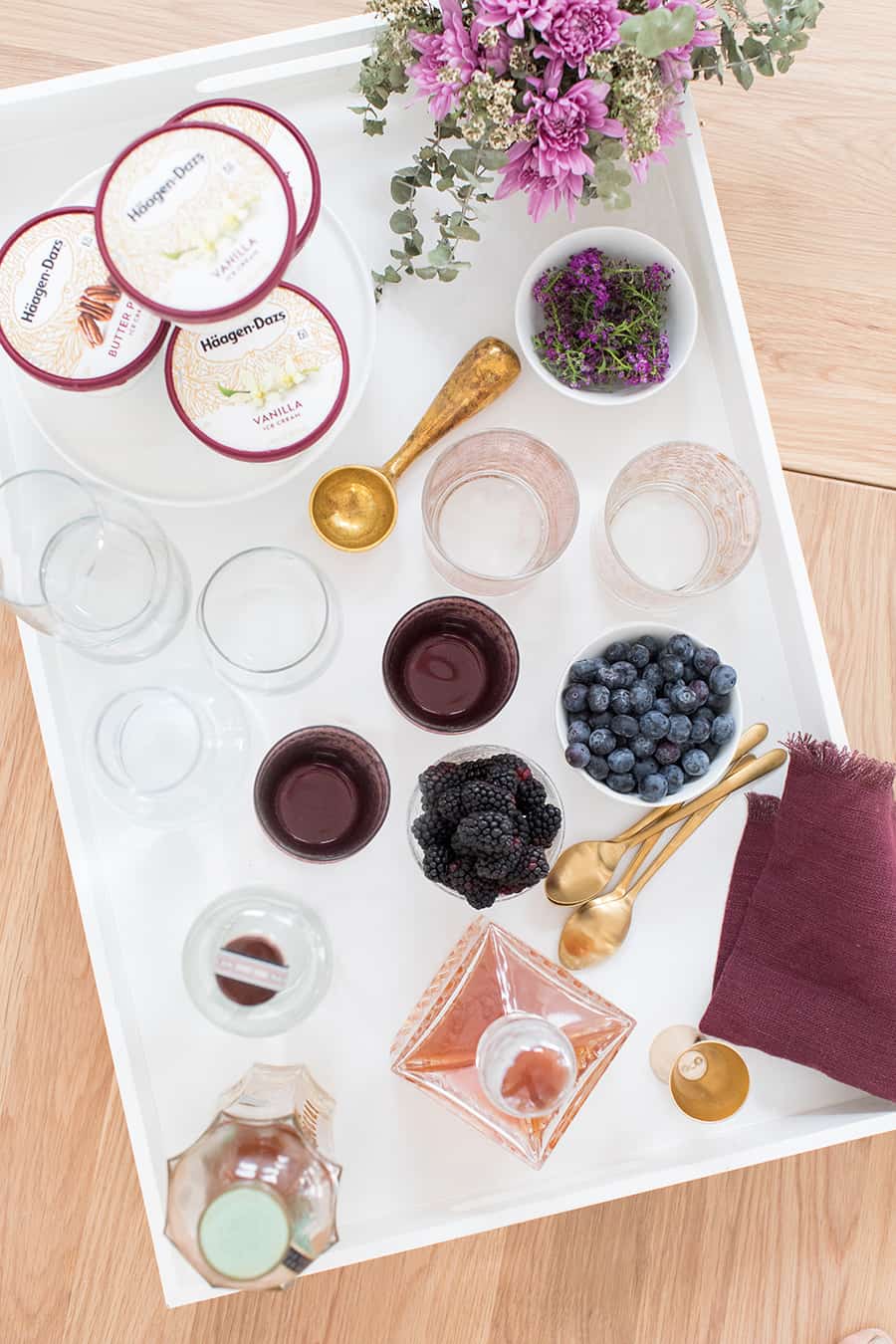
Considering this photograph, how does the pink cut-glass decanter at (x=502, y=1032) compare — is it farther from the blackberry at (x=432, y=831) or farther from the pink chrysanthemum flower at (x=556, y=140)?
the pink chrysanthemum flower at (x=556, y=140)

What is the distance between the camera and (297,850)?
3.06ft

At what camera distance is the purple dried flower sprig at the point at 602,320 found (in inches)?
36.6

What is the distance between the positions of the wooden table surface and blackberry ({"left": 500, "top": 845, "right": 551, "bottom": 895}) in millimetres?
442

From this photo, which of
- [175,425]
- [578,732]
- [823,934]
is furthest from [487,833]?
[175,425]

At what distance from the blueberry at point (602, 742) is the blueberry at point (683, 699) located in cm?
6

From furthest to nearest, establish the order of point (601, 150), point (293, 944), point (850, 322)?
point (850, 322) < point (293, 944) < point (601, 150)

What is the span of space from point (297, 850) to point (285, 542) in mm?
298

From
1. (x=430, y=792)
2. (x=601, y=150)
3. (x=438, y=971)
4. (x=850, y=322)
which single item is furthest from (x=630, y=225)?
(x=438, y=971)

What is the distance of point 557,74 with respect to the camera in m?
0.77

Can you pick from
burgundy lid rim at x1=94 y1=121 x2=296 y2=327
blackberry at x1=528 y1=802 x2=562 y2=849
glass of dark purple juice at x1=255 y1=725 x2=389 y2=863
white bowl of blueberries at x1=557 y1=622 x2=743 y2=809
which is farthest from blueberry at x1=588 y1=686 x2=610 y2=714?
burgundy lid rim at x1=94 y1=121 x2=296 y2=327

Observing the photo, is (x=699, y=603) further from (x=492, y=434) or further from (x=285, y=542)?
(x=285, y=542)

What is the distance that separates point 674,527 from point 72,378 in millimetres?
575

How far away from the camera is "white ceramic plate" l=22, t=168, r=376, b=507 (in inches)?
36.5

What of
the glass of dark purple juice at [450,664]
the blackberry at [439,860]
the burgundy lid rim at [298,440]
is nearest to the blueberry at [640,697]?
the glass of dark purple juice at [450,664]
